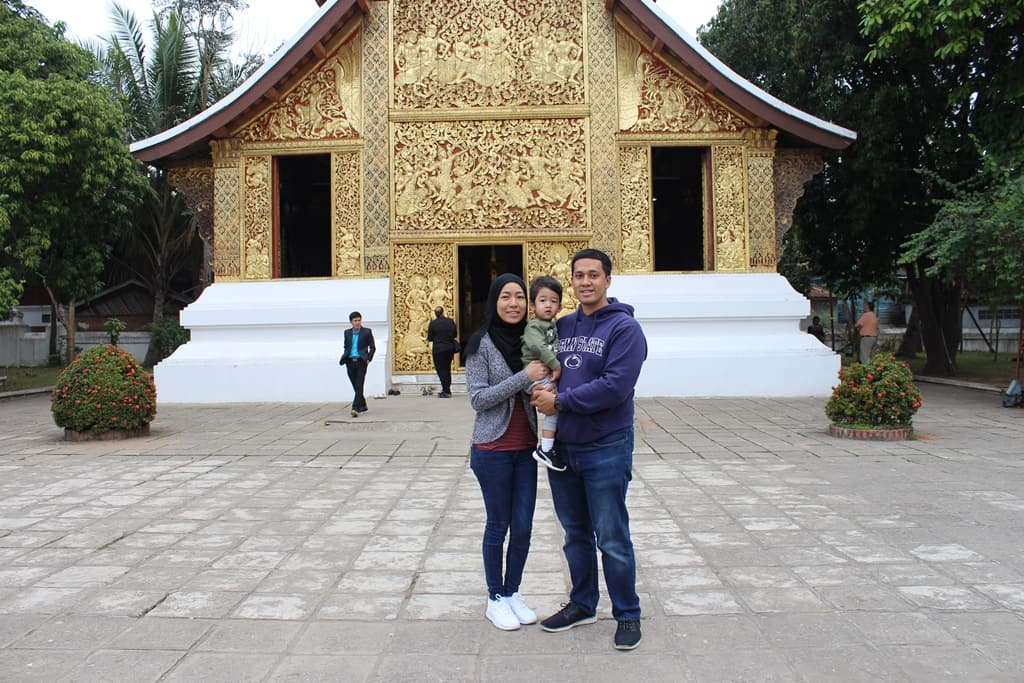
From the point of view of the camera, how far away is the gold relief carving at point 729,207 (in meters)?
13.9

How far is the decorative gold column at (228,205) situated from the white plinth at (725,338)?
6.34 metres

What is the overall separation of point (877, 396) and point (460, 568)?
6.00 meters

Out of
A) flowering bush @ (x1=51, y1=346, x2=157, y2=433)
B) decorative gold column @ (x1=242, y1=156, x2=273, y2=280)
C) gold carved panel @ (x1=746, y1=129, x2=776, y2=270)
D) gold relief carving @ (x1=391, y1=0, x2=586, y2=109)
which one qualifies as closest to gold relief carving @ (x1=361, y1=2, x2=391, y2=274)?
gold relief carving @ (x1=391, y1=0, x2=586, y2=109)

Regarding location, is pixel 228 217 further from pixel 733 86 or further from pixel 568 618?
pixel 568 618

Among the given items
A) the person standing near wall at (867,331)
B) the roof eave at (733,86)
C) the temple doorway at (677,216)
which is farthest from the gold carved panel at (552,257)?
the person standing near wall at (867,331)

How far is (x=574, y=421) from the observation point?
333cm

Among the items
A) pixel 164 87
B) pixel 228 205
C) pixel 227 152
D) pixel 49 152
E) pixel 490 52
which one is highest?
pixel 164 87

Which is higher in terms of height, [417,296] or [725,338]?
[417,296]

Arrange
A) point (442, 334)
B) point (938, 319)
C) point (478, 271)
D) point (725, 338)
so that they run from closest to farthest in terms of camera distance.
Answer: point (442, 334) → point (725, 338) → point (938, 319) → point (478, 271)

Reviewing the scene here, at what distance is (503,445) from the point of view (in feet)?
11.5

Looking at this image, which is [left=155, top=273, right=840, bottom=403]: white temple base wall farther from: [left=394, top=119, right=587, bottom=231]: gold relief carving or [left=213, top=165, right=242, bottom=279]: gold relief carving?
[left=394, top=119, right=587, bottom=231]: gold relief carving

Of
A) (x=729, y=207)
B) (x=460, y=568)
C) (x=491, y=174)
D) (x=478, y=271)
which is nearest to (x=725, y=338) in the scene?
(x=729, y=207)

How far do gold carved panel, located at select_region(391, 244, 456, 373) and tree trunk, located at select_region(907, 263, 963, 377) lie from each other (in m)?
10.4

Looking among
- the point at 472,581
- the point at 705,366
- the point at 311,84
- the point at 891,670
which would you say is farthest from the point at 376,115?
the point at 891,670
